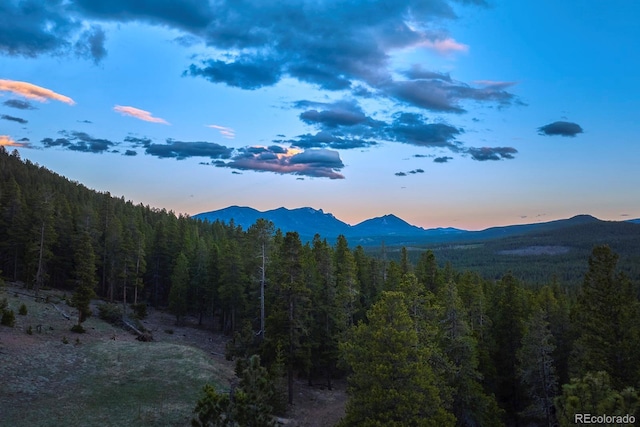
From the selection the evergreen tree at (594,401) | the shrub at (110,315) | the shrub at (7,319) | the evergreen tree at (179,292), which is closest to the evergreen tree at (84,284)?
the shrub at (7,319)

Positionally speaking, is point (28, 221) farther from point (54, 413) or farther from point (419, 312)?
point (419, 312)

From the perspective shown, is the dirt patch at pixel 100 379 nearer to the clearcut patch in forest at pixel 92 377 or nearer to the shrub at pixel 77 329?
the clearcut patch in forest at pixel 92 377

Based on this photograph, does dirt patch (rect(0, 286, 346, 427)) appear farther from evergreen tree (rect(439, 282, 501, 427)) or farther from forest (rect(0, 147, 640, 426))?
evergreen tree (rect(439, 282, 501, 427))

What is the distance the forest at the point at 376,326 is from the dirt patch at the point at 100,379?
7.45 feet

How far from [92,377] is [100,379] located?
634mm

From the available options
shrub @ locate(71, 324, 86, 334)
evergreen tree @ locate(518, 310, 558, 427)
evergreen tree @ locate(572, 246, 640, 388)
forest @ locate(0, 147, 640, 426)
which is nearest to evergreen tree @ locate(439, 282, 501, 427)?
forest @ locate(0, 147, 640, 426)

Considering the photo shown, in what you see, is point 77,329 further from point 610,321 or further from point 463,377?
point 610,321

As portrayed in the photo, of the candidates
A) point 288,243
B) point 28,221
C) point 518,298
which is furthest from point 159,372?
point 28,221

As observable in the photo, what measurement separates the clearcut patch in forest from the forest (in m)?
2.64

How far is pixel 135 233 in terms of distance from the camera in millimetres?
60812

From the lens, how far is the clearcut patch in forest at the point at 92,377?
22906 mm

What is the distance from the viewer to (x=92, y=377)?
2858 cm

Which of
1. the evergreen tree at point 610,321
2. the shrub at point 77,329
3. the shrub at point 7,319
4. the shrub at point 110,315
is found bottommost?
the shrub at point 110,315

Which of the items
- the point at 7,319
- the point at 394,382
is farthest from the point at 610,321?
the point at 7,319
